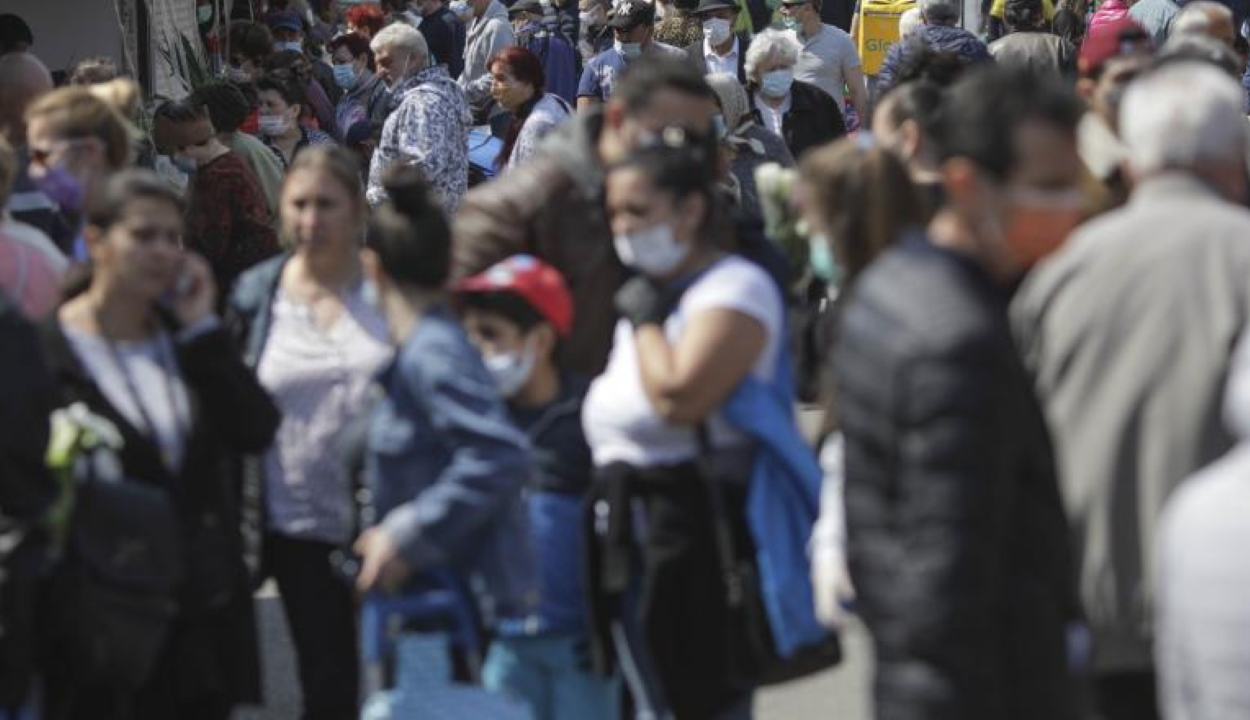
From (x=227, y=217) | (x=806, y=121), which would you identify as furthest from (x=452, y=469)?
(x=806, y=121)

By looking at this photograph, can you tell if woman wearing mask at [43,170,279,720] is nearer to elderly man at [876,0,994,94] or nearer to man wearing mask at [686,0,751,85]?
elderly man at [876,0,994,94]

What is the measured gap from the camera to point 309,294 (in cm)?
614

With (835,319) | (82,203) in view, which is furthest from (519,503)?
(82,203)

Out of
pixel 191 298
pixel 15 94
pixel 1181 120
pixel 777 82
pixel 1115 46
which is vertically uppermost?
pixel 1181 120

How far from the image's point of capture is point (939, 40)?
1169cm

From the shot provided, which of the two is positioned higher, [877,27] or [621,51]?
[621,51]

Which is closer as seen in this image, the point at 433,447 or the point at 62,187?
the point at 433,447

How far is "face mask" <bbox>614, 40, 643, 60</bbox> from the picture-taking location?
1395cm

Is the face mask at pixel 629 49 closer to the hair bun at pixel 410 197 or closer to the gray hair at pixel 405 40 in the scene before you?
the gray hair at pixel 405 40

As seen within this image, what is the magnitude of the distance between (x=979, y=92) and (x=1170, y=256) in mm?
661

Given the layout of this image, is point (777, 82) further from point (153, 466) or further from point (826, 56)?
point (153, 466)

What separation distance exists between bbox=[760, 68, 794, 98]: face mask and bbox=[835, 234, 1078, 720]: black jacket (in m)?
7.90

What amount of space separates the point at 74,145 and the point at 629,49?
24.2 ft

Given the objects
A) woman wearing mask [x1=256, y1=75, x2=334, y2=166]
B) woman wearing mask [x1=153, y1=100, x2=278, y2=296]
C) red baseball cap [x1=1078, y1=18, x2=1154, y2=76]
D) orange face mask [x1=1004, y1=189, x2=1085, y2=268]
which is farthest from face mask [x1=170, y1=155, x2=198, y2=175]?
orange face mask [x1=1004, y1=189, x2=1085, y2=268]
